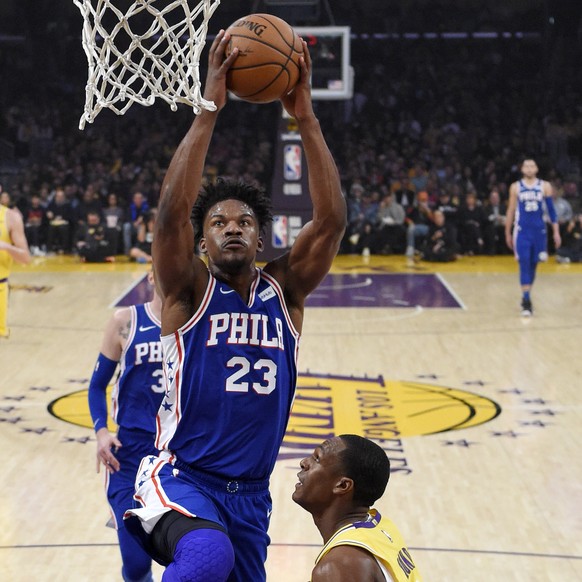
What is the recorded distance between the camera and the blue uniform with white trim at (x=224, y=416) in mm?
3637

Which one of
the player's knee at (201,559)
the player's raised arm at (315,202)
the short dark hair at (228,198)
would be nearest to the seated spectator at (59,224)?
the short dark hair at (228,198)

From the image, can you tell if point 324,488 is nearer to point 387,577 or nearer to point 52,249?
point 387,577

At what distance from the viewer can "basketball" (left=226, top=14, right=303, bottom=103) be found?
12.0 ft

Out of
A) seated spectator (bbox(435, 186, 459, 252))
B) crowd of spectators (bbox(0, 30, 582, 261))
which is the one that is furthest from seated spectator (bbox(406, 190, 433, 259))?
seated spectator (bbox(435, 186, 459, 252))

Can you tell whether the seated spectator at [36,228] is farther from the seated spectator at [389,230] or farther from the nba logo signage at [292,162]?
the seated spectator at [389,230]

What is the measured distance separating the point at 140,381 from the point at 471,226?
16.3 metres

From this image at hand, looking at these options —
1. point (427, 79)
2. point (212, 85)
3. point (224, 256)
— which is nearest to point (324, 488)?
point (224, 256)

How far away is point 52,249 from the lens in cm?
2112

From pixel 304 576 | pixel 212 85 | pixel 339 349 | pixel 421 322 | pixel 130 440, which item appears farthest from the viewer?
pixel 421 322

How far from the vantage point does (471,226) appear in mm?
20672

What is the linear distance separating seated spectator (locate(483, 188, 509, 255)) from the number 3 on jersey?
689 inches

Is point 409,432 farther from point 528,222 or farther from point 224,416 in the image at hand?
point 528,222

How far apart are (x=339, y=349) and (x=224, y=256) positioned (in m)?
7.79

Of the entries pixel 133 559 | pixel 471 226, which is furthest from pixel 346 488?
pixel 471 226
